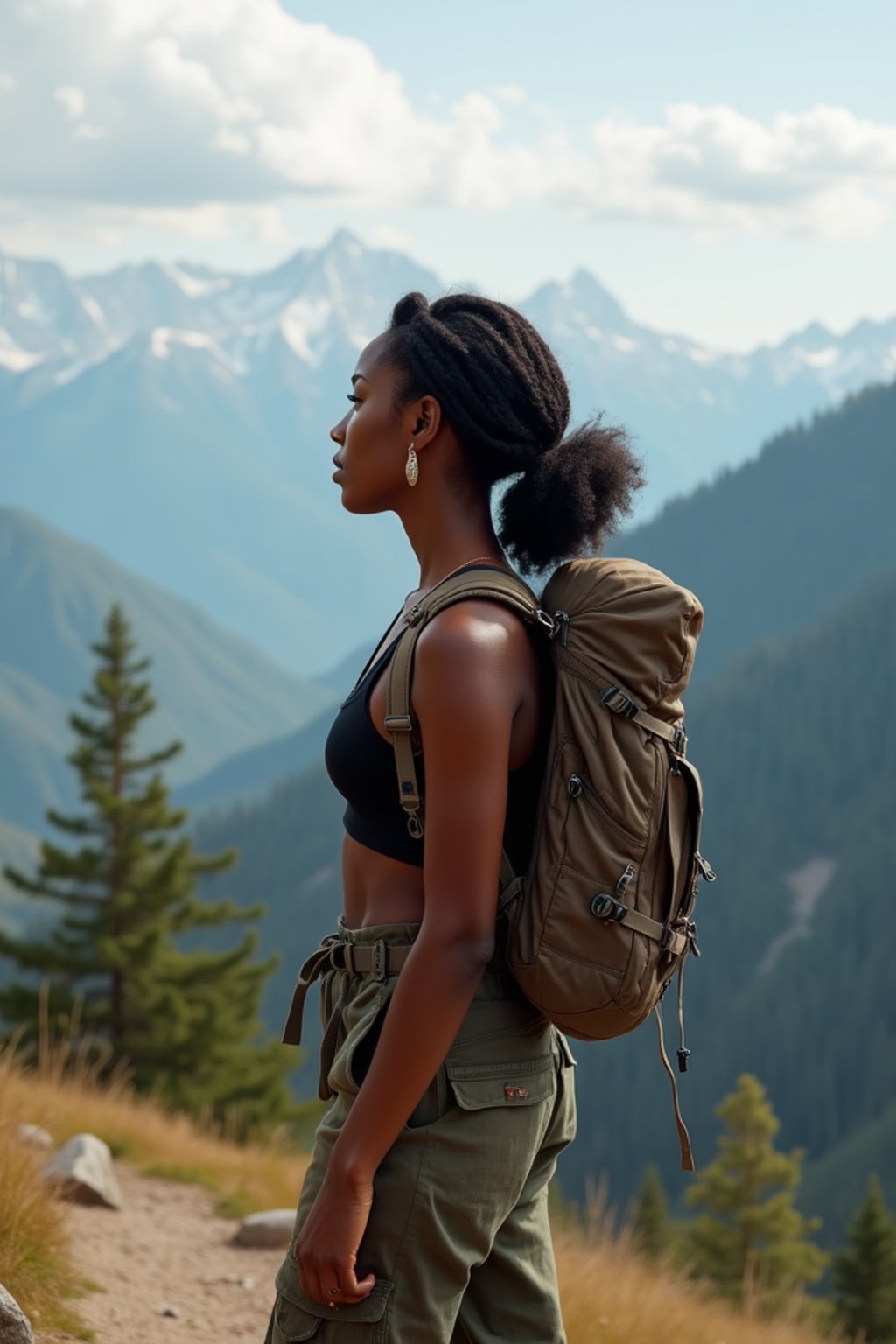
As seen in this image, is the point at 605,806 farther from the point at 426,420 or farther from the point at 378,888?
the point at 426,420

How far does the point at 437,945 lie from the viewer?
2.60 m

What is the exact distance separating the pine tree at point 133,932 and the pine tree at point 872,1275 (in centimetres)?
1345

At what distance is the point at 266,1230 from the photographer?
771cm

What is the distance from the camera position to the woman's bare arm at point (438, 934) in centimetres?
257

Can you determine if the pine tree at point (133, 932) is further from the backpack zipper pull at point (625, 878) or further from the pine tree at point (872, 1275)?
the backpack zipper pull at point (625, 878)

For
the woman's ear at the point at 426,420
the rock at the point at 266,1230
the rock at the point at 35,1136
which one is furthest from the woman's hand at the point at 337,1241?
the rock at the point at 266,1230

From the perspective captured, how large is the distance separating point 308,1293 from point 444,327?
70.8 inches

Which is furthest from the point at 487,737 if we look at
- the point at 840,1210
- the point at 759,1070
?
the point at 759,1070

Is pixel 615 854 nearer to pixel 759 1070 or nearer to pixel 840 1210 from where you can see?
pixel 840 1210

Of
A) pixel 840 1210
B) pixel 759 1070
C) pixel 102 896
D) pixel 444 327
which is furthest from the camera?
pixel 759 1070

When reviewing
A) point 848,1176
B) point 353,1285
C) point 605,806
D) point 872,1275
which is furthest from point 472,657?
point 848,1176

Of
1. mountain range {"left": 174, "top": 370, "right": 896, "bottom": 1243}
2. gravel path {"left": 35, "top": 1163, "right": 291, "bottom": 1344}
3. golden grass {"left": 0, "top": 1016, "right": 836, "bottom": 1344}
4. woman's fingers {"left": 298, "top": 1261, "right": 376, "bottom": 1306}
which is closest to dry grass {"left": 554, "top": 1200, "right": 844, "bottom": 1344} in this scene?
golden grass {"left": 0, "top": 1016, "right": 836, "bottom": 1344}

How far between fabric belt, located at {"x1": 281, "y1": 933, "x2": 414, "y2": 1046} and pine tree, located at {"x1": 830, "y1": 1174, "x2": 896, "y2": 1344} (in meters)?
29.8

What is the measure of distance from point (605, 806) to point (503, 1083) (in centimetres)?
56
